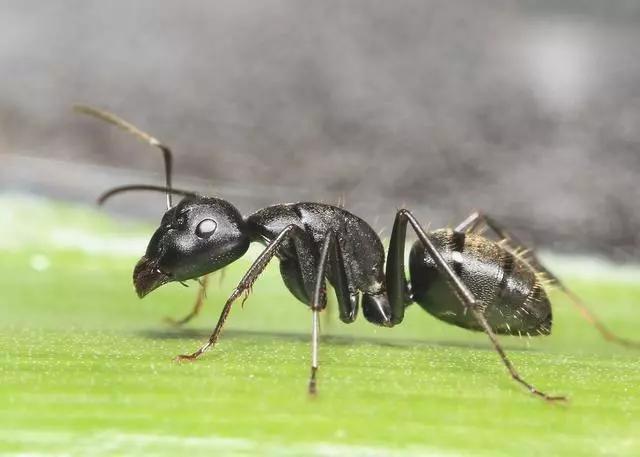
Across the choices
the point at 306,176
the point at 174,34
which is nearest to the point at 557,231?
the point at 306,176

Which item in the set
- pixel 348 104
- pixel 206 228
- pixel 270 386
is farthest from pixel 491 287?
pixel 348 104

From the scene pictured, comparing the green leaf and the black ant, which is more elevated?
the black ant

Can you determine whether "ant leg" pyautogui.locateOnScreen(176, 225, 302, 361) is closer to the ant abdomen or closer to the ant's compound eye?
the ant's compound eye

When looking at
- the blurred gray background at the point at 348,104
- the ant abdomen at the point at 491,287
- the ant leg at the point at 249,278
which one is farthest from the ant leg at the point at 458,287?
the blurred gray background at the point at 348,104

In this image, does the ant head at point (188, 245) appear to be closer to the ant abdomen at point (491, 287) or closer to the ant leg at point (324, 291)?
the ant leg at point (324, 291)

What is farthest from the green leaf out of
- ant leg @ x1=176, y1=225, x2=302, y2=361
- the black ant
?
the black ant

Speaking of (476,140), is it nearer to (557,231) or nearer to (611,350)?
(557,231)

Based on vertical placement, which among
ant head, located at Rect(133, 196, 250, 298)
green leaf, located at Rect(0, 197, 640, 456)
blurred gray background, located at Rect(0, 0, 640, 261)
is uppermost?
blurred gray background, located at Rect(0, 0, 640, 261)

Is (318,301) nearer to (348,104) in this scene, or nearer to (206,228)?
(206,228)
